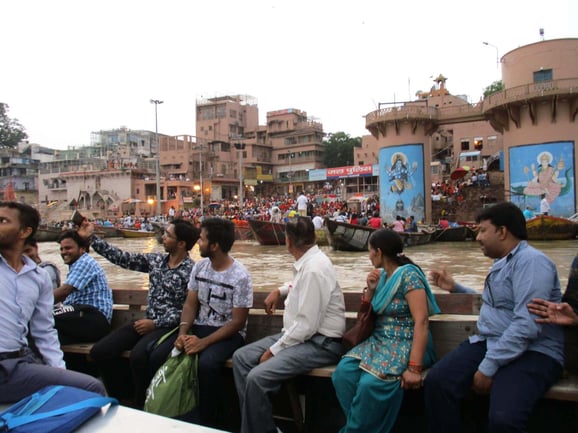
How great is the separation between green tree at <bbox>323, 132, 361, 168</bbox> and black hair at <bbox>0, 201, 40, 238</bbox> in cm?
6100

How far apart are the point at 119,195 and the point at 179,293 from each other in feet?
186

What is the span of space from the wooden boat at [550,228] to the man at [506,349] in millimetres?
19861

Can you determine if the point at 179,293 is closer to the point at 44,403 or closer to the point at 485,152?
the point at 44,403

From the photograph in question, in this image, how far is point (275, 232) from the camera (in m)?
22.9

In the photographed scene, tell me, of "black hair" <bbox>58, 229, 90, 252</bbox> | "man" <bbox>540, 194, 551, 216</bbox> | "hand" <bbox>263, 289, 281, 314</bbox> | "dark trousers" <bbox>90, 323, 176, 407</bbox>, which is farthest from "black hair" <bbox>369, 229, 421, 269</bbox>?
"man" <bbox>540, 194, 551, 216</bbox>

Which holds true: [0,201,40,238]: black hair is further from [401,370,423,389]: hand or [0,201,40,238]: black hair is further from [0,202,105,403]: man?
[401,370,423,389]: hand

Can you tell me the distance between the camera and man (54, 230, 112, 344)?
3.88 metres

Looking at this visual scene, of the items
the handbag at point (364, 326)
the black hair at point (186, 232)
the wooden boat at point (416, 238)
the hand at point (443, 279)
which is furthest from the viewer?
the wooden boat at point (416, 238)

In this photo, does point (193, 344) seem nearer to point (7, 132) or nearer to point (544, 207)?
point (544, 207)

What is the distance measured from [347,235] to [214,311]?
50.0ft

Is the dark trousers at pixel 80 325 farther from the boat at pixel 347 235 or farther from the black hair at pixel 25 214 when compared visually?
the boat at pixel 347 235

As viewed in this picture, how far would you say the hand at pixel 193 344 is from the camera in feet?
10.8

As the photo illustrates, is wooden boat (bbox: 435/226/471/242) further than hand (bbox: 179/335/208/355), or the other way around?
wooden boat (bbox: 435/226/471/242)

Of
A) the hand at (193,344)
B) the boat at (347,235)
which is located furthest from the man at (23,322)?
the boat at (347,235)
